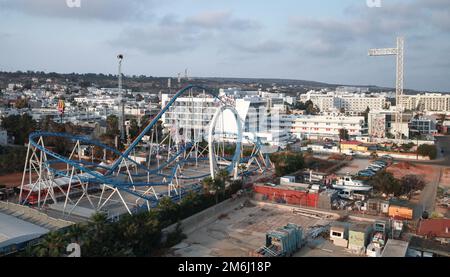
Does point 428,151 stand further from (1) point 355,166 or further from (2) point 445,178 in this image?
(2) point 445,178

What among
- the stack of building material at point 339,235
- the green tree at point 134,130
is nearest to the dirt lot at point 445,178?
the stack of building material at point 339,235

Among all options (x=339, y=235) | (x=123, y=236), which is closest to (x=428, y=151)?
(x=339, y=235)

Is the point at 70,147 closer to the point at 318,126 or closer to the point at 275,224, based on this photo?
the point at 275,224

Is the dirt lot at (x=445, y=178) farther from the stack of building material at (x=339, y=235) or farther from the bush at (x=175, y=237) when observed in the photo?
the bush at (x=175, y=237)

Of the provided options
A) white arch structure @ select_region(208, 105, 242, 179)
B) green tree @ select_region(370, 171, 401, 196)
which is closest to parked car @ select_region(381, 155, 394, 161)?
green tree @ select_region(370, 171, 401, 196)

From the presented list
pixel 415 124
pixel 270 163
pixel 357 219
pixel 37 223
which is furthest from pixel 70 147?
pixel 415 124
